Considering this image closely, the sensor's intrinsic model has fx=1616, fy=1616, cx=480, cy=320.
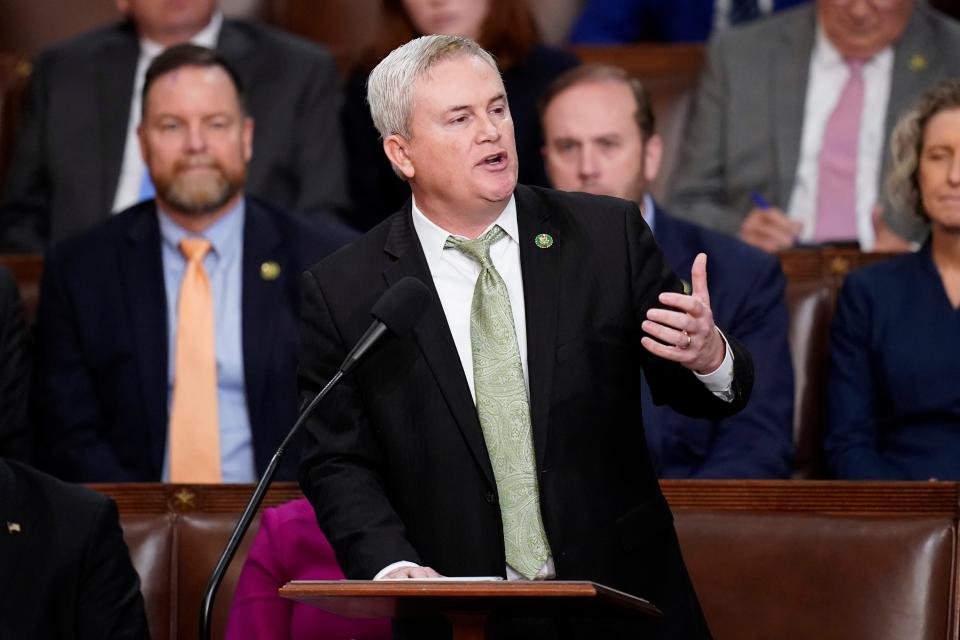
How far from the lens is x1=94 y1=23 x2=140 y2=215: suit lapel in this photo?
3.79 metres

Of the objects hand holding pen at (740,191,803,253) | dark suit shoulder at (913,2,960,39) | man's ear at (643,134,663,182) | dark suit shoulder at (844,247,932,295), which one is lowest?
dark suit shoulder at (844,247,932,295)

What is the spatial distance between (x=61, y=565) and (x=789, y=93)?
2.25 meters

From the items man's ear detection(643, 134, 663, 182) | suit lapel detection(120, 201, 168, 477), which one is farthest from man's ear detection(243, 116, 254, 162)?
man's ear detection(643, 134, 663, 182)

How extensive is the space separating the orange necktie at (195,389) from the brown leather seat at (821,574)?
1.06 m

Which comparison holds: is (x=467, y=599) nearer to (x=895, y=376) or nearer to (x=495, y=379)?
(x=495, y=379)

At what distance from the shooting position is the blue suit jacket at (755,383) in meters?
2.86

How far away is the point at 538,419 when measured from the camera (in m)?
1.91

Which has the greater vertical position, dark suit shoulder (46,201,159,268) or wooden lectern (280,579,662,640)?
dark suit shoulder (46,201,159,268)

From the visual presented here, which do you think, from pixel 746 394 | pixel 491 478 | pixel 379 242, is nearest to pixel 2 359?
pixel 379 242

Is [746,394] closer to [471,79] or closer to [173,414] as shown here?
[471,79]

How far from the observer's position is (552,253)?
1.99 meters

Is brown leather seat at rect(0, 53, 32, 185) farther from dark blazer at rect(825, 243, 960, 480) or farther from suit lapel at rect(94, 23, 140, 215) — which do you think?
dark blazer at rect(825, 243, 960, 480)

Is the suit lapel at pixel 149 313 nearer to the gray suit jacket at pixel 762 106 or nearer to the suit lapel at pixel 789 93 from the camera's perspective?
the gray suit jacket at pixel 762 106

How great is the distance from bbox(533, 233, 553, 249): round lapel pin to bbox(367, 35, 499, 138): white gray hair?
0.22 m
